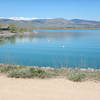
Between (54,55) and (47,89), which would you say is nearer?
(47,89)

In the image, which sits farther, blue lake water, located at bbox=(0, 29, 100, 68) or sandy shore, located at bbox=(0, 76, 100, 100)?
blue lake water, located at bbox=(0, 29, 100, 68)

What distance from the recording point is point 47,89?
5691 mm

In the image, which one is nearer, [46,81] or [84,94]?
[84,94]

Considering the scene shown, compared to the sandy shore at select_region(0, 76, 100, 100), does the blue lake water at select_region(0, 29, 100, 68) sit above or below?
below

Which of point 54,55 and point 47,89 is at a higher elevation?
point 47,89

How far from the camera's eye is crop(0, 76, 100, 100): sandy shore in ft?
16.6

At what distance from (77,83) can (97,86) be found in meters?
0.61

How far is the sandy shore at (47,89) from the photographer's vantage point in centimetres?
505

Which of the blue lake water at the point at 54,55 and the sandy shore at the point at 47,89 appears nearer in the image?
the sandy shore at the point at 47,89

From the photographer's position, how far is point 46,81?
6.62 m

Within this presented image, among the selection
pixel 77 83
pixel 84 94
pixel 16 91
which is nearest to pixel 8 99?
pixel 16 91

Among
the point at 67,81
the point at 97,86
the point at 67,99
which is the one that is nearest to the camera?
the point at 67,99

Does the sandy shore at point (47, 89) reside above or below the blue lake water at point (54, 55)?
above

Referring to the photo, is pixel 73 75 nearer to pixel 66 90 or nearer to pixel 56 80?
pixel 56 80
